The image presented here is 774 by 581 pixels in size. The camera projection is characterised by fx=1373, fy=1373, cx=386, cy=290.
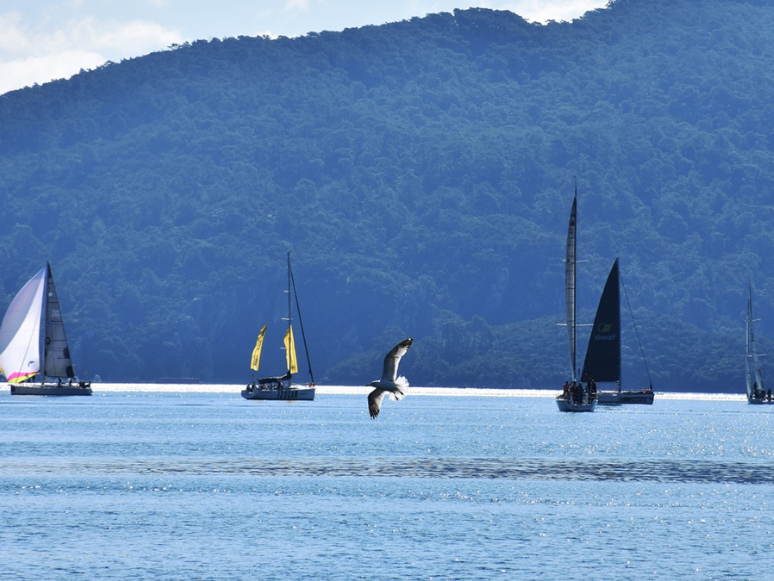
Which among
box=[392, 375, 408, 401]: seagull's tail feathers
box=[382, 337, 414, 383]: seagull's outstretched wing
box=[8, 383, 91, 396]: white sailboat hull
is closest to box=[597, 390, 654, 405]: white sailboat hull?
box=[8, 383, 91, 396]: white sailboat hull

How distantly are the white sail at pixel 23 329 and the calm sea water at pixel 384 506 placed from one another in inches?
2150

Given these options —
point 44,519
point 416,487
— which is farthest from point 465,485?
point 44,519

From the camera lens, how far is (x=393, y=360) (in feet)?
121

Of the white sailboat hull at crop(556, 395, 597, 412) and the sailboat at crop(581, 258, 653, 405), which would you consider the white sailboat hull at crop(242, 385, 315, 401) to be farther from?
the white sailboat hull at crop(556, 395, 597, 412)

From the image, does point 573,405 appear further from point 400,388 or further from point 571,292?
point 400,388

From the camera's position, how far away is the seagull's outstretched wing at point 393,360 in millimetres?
35344

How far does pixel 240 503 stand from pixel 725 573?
A: 23976mm

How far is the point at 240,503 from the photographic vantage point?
2406 inches

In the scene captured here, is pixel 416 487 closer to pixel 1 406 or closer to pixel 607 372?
pixel 607 372

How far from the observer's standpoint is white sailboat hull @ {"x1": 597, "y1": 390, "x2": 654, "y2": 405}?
153 m

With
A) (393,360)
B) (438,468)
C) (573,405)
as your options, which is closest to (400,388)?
(393,360)

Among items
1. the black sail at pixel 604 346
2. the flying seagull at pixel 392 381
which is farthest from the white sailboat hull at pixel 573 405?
the flying seagull at pixel 392 381

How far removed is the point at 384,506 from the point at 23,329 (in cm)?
11123

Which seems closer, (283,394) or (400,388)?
(400,388)
